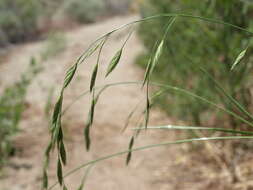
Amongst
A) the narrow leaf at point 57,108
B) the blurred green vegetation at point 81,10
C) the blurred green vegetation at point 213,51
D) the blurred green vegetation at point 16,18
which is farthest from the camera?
the blurred green vegetation at point 81,10

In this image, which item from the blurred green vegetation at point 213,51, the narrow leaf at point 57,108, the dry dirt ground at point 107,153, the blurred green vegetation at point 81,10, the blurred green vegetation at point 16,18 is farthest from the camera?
the blurred green vegetation at point 81,10

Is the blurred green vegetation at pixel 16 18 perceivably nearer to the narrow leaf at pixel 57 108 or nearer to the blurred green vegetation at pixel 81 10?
the blurred green vegetation at pixel 81 10

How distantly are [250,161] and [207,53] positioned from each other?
604mm

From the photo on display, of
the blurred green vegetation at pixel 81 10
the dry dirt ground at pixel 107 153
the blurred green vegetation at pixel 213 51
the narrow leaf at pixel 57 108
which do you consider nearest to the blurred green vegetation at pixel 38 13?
the blurred green vegetation at pixel 81 10

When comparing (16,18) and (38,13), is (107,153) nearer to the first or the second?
(16,18)

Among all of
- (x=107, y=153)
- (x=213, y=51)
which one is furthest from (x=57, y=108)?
(x=107, y=153)

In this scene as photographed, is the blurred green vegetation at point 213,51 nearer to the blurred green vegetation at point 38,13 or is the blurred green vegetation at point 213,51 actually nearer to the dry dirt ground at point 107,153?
the dry dirt ground at point 107,153

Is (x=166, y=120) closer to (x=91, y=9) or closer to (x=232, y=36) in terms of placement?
(x=232, y=36)

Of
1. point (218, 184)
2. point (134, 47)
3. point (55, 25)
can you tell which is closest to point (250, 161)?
point (218, 184)

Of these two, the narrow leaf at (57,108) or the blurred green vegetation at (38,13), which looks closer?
the narrow leaf at (57,108)

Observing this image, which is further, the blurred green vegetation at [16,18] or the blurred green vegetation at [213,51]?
the blurred green vegetation at [16,18]

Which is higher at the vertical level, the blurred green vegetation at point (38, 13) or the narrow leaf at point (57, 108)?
the narrow leaf at point (57, 108)

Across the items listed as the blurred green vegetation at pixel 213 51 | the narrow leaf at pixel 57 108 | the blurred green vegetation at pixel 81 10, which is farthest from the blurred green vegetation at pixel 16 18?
the narrow leaf at pixel 57 108

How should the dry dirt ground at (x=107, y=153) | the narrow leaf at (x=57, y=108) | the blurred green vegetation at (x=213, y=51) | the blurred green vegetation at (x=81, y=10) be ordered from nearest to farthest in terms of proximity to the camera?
the narrow leaf at (x=57, y=108)
the blurred green vegetation at (x=213, y=51)
the dry dirt ground at (x=107, y=153)
the blurred green vegetation at (x=81, y=10)
